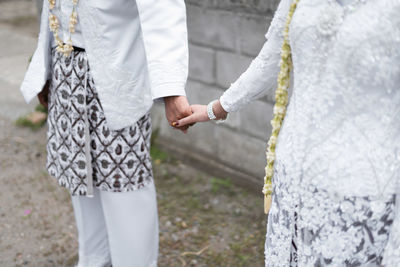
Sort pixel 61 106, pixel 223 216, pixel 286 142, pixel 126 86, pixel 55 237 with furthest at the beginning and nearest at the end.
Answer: pixel 223 216
pixel 55 237
pixel 61 106
pixel 126 86
pixel 286 142

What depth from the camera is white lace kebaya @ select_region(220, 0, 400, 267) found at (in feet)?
4.31

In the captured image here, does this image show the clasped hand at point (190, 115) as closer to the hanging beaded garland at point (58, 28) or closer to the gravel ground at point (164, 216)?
the hanging beaded garland at point (58, 28)

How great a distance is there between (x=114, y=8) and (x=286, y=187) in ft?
3.29

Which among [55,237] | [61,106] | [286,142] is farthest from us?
[55,237]

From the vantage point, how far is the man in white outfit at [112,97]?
198 centimetres

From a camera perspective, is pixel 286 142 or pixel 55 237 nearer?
pixel 286 142

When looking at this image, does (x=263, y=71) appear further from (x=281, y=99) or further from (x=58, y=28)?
(x=58, y=28)

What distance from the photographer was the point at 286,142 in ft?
4.99

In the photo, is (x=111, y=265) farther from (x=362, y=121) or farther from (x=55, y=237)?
(x=362, y=121)

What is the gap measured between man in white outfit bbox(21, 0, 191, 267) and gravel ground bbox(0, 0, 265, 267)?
679 millimetres

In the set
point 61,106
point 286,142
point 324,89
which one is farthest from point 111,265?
point 324,89

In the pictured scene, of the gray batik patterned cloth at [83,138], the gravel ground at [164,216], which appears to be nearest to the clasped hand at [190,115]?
the gray batik patterned cloth at [83,138]

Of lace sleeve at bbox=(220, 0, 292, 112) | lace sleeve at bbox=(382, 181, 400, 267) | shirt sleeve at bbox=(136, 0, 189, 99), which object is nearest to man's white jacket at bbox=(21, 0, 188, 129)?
shirt sleeve at bbox=(136, 0, 189, 99)

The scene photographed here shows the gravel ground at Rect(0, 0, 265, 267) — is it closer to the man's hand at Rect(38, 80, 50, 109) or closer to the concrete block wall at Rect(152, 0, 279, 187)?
the concrete block wall at Rect(152, 0, 279, 187)
